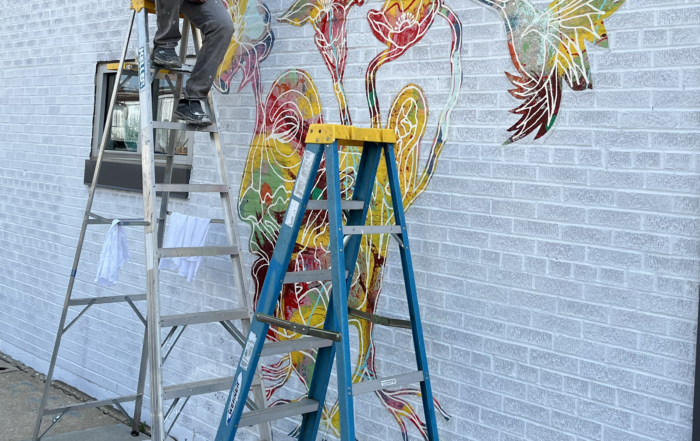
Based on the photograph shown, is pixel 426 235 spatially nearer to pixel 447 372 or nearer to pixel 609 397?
pixel 447 372

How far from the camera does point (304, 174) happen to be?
273cm

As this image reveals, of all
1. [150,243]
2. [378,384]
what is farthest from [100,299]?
[378,384]

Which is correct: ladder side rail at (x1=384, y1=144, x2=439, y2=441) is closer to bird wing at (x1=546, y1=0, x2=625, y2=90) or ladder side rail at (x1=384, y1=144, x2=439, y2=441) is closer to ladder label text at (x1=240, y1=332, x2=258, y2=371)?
ladder label text at (x1=240, y1=332, x2=258, y2=371)

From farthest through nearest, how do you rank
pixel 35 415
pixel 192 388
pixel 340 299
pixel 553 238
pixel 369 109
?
1. pixel 35 415
2. pixel 369 109
3. pixel 192 388
4. pixel 553 238
5. pixel 340 299

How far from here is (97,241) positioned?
17.6ft

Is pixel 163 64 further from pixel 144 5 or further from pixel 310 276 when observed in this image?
pixel 310 276

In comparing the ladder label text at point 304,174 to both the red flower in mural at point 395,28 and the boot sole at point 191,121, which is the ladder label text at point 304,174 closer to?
the red flower in mural at point 395,28

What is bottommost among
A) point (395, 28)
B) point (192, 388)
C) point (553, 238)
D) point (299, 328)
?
point (192, 388)

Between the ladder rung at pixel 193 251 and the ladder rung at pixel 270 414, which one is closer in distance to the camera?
the ladder rung at pixel 270 414

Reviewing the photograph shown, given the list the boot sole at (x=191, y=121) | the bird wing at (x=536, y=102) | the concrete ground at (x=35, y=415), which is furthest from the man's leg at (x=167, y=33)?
the concrete ground at (x=35, y=415)

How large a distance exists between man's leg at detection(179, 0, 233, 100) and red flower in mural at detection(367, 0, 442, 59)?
0.75 meters

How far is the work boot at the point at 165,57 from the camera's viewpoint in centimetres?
361

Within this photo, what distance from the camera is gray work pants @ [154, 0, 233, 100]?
3576 millimetres

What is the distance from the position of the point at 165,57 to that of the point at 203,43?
21 cm
